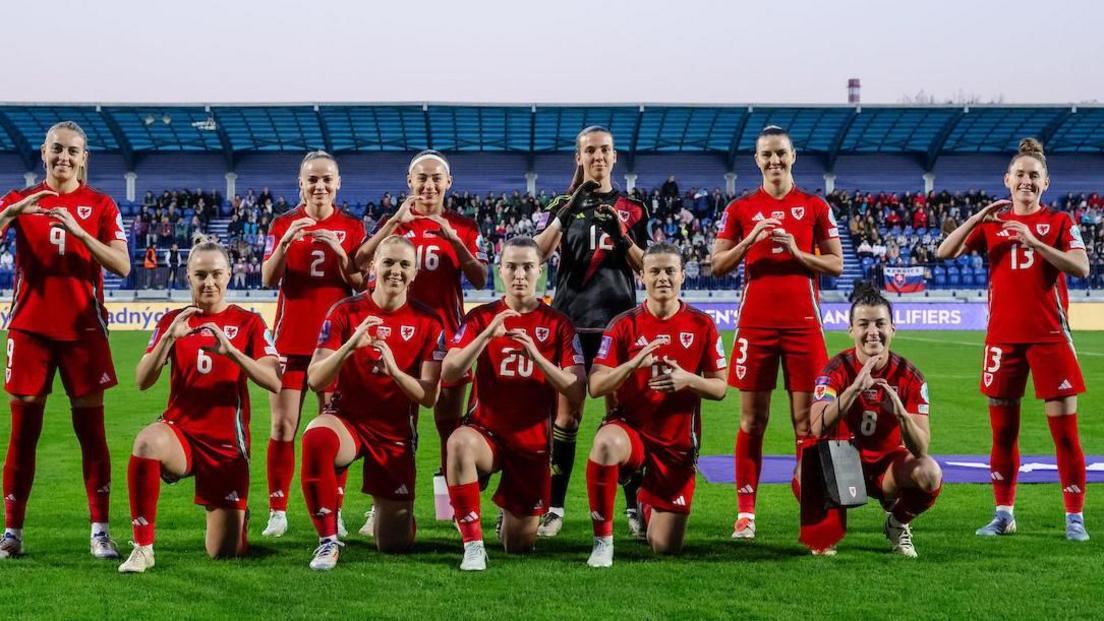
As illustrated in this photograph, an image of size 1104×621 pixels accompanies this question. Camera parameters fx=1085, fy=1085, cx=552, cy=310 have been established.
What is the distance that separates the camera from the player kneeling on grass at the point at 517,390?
5.11 m

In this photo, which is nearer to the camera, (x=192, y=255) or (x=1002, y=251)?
(x=192, y=255)

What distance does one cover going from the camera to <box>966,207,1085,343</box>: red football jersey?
19.2ft

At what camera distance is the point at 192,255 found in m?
5.09

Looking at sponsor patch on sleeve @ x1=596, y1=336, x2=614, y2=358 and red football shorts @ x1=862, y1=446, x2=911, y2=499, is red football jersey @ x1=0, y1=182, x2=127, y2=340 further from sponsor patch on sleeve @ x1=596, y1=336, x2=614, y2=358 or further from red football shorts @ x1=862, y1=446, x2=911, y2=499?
red football shorts @ x1=862, y1=446, x2=911, y2=499

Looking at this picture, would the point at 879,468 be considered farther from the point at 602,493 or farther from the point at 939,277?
the point at 939,277

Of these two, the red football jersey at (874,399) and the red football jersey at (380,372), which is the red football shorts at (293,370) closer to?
the red football jersey at (380,372)

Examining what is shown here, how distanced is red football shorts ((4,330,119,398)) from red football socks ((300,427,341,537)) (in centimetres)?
110

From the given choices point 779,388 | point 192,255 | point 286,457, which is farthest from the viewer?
point 779,388

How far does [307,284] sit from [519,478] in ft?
5.37

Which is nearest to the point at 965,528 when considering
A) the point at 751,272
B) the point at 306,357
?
the point at 751,272

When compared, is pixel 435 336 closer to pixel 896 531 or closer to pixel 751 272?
pixel 751 272

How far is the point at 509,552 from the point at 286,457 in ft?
4.55

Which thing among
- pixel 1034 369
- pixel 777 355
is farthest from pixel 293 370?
pixel 1034 369

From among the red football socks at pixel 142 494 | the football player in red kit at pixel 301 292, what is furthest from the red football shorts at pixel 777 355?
the red football socks at pixel 142 494
